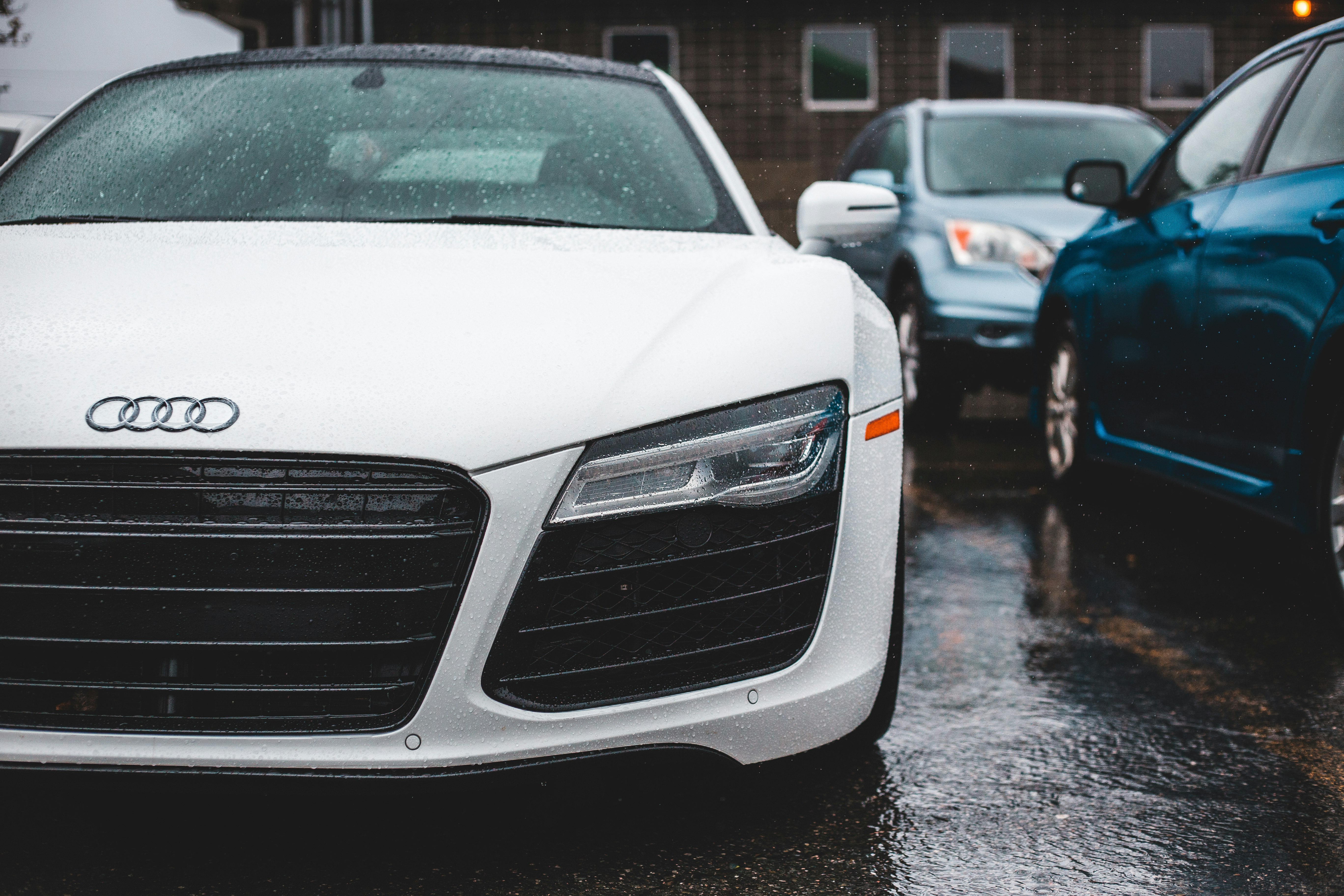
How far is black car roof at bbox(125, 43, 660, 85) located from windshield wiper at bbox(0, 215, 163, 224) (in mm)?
794

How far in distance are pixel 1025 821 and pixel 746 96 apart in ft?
74.1

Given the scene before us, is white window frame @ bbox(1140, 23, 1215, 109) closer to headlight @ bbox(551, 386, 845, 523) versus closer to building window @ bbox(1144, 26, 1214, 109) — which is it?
building window @ bbox(1144, 26, 1214, 109)

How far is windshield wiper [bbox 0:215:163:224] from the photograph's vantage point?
321 cm

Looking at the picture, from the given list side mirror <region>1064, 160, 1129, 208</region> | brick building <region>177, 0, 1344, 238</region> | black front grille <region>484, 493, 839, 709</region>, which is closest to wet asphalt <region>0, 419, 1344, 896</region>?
black front grille <region>484, 493, 839, 709</region>

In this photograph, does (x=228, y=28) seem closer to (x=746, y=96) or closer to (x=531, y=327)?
(x=746, y=96)

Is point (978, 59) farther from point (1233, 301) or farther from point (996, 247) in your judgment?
point (1233, 301)

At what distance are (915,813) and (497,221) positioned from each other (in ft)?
4.85

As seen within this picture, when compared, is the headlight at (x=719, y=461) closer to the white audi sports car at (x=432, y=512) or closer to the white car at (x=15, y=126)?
the white audi sports car at (x=432, y=512)

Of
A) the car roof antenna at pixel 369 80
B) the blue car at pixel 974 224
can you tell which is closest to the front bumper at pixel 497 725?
the car roof antenna at pixel 369 80

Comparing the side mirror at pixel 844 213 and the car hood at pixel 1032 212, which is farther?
the car hood at pixel 1032 212

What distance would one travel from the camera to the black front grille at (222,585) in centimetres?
218

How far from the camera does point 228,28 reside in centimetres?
2480

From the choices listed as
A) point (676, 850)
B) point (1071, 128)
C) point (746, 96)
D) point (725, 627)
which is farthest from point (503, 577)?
point (746, 96)

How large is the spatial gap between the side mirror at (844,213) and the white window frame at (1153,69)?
22.6m
